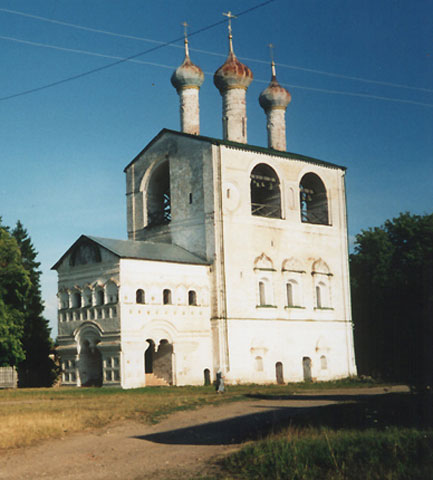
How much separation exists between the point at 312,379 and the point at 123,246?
11.5 metres

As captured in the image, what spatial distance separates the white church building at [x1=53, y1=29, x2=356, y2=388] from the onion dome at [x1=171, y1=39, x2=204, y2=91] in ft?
0.17

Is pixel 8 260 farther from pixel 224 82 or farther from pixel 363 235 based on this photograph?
pixel 363 235

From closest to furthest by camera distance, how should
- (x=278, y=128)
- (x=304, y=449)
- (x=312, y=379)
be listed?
1. (x=304, y=449)
2. (x=312, y=379)
3. (x=278, y=128)

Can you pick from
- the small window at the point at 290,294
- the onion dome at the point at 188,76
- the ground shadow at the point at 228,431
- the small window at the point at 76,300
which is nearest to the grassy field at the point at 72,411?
the ground shadow at the point at 228,431

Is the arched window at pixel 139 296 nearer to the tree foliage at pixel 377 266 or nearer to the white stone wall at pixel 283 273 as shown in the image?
the white stone wall at pixel 283 273

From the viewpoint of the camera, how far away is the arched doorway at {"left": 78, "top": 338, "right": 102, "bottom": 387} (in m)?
31.3

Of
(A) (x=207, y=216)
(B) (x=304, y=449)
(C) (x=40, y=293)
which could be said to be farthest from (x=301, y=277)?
(B) (x=304, y=449)

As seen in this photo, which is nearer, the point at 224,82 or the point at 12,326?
the point at 12,326

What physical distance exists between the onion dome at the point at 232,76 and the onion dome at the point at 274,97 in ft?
9.14

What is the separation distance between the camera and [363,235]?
43.5 meters

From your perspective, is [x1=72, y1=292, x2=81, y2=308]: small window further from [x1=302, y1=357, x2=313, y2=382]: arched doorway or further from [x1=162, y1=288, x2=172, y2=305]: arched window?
[x1=302, y1=357, x2=313, y2=382]: arched doorway

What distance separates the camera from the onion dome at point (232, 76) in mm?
35375

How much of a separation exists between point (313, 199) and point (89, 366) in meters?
14.7

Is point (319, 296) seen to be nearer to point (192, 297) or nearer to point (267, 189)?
point (267, 189)
